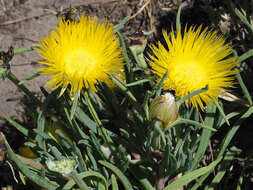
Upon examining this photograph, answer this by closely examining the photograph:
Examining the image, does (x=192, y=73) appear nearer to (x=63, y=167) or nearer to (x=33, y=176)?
(x=63, y=167)

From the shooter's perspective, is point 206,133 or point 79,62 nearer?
point 79,62

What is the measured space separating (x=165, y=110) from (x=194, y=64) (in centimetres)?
37

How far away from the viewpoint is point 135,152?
1.37 m

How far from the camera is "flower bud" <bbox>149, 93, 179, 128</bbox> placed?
0.96 metres

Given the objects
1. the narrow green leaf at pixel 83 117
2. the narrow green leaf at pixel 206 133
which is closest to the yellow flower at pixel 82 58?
the narrow green leaf at pixel 83 117

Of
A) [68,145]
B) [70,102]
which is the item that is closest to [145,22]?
[70,102]

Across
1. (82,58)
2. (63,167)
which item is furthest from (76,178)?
(82,58)

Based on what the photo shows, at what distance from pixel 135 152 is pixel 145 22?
96cm

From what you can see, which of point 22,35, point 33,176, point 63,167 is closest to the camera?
point 63,167

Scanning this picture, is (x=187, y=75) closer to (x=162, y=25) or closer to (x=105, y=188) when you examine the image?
(x=105, y=188)

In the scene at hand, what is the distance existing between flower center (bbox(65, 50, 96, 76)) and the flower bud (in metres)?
0.31

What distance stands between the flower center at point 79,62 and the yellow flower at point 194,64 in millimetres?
253

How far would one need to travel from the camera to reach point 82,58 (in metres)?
1.24

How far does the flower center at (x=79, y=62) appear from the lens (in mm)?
1142
